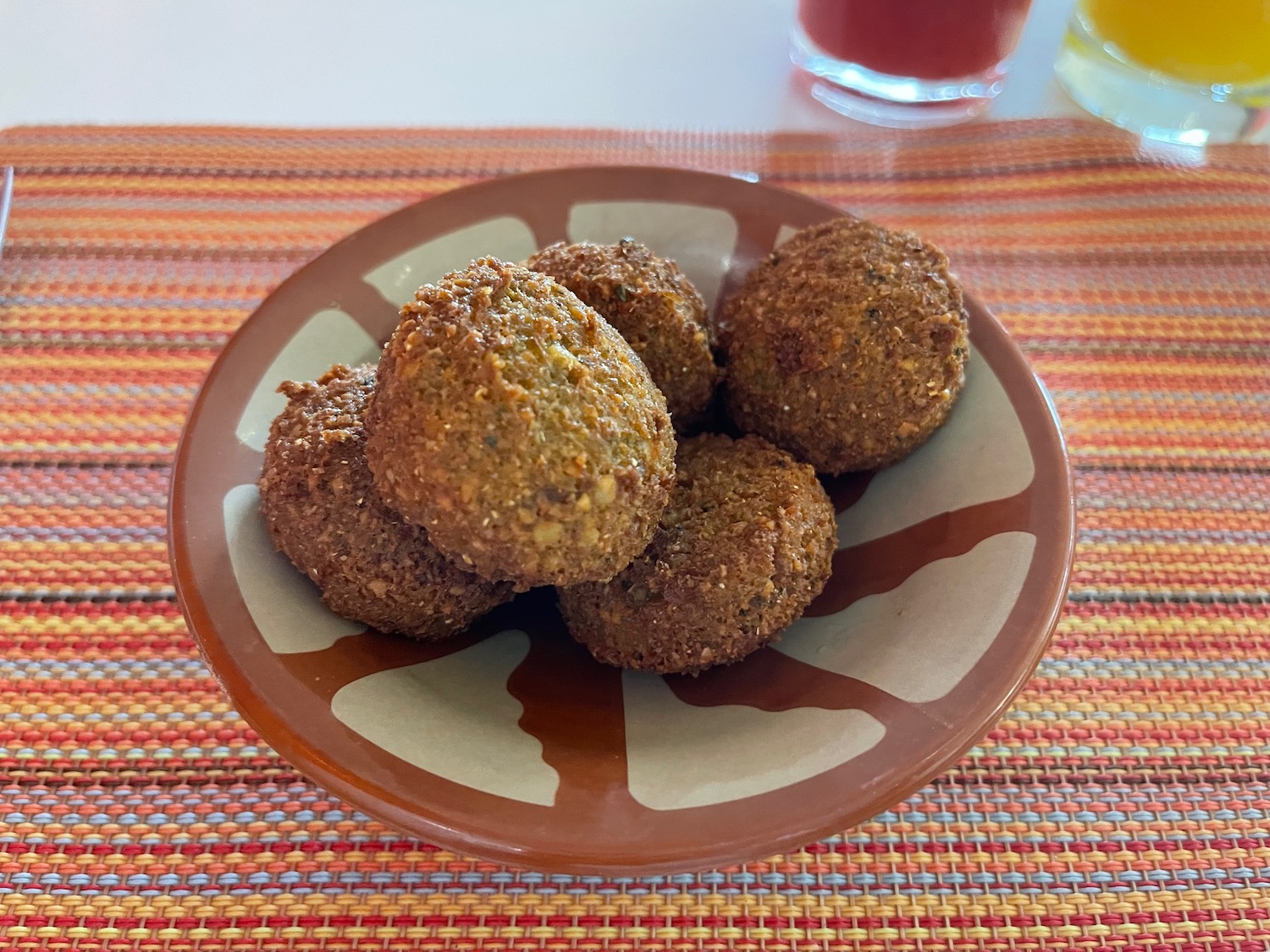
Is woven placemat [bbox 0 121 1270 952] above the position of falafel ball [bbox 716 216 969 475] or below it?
below

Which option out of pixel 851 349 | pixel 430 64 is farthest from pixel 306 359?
pixel 430 64

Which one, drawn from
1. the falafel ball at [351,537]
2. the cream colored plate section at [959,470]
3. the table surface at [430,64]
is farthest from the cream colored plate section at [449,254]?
the table surface at [430,64]

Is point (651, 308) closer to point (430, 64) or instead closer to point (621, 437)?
point (621, 437)

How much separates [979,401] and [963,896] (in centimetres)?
65

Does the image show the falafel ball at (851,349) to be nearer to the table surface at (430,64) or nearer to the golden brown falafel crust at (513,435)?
the golden brown falafel crust at (513,435)

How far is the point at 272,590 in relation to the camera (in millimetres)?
1071

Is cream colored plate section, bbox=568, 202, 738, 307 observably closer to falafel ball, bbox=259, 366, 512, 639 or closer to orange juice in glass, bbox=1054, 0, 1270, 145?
falafel ball, bbox=259, 366, 512, 639

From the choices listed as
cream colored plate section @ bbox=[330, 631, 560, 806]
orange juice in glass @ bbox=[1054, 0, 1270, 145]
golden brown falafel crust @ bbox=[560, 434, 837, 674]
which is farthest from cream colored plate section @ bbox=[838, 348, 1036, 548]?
orange juice in glass @ bbox=[1054, 0, 1270, 145]

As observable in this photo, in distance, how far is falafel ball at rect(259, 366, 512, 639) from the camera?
3.51 ft

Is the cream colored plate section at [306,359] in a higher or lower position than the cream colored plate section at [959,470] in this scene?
higher

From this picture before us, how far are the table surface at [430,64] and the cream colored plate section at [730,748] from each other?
1.74 m

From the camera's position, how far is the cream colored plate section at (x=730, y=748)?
0.92 metres

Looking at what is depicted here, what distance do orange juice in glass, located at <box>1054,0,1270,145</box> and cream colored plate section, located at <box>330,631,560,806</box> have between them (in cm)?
219

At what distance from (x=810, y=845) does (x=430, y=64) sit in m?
2.32
